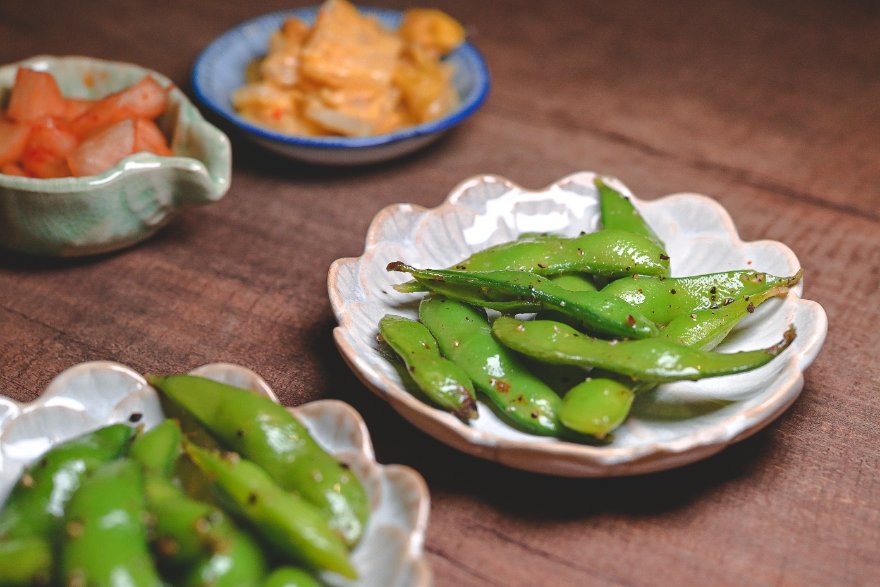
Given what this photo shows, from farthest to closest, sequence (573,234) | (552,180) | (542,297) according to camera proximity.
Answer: (552,180)
(573,234)
(542,297)

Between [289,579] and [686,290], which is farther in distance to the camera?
[686,290]

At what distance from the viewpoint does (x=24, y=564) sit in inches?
52.3

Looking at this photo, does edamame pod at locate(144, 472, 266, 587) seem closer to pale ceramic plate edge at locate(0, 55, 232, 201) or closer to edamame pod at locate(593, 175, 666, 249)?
pale ceramic plate edge at locate(0, 55, 232, 201)

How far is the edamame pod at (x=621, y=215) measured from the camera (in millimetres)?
2271

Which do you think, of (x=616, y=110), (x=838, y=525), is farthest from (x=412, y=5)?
(x=838, y=525)

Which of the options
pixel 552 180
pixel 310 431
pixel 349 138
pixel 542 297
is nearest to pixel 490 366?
pixel 542 297

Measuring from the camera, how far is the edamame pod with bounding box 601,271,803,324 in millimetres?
2006

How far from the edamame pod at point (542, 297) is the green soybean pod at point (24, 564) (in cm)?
95

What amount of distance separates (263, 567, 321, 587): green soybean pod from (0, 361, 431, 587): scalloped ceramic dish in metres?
0.07

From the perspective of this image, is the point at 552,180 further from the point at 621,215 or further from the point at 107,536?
the point at 107,536

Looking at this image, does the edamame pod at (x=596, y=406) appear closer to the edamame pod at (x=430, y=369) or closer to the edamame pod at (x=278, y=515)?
the edamame pod at (x=430, y=369)

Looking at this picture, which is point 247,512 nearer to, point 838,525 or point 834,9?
point 838,525

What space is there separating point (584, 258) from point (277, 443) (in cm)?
91

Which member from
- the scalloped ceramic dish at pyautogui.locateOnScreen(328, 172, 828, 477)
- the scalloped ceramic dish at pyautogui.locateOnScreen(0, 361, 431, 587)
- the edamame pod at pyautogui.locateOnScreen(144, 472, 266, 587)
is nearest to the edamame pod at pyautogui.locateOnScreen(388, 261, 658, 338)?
the scalloped ceramic dish at pyautogui.locateOnScreen(328, 172, 828, 477)
